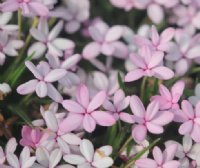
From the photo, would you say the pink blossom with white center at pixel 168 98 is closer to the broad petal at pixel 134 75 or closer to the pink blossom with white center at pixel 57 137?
the broad petal at pixel 134 75

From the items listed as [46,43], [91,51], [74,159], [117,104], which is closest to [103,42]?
[91,51]

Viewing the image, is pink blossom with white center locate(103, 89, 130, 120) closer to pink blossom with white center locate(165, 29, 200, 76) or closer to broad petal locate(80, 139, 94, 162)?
broad petal locate(80, 139, 94, 162)

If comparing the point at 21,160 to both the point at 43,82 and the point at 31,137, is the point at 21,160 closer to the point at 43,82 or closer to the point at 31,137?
the point at 31,137

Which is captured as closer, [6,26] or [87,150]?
[87,150]

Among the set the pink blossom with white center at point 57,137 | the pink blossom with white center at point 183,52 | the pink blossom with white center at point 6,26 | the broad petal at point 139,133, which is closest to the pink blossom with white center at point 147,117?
the broad petal at point 139,133

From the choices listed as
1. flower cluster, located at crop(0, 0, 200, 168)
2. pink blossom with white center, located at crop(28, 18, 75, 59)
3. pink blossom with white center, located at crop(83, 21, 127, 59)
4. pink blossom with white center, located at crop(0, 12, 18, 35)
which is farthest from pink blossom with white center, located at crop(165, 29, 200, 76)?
pink blossom with white center, located at crop(0, 12, 18, 35)

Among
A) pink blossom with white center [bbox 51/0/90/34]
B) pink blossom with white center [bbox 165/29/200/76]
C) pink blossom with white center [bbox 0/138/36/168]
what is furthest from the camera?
pink blossom with white center [bbox 51/0/90/34]
